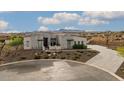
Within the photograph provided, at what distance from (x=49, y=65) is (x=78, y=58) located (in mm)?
569

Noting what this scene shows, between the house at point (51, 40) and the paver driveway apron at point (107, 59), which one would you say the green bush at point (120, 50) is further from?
the house at point (51, 40)

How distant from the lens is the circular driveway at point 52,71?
1138 cm

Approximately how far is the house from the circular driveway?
293 millimetres

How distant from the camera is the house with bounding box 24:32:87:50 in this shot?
11.4m

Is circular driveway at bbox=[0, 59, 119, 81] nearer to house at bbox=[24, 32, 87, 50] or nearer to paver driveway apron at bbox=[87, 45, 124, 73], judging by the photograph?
paver driveway apron at bbox=[87, 45, 124, 73]

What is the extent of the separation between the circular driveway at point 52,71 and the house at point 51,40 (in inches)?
11.5

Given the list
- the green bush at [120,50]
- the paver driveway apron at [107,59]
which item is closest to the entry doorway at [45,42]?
the paver driveway apron at [107,59]

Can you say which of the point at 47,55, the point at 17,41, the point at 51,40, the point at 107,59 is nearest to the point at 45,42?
the point at 51,40

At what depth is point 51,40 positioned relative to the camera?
1141 centimetres

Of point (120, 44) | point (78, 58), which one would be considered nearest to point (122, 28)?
point (120, 44)

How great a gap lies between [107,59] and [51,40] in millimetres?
1131

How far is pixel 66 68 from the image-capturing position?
37.4ft
